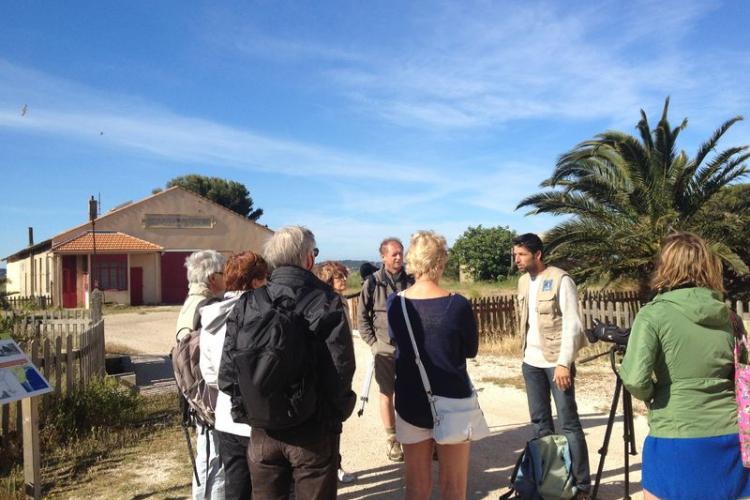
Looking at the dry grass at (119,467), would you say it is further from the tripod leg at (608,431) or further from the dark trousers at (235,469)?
the tripod leg at (608,431)

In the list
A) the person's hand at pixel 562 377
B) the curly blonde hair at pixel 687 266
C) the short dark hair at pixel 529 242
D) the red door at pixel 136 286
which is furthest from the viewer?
the red door at pixel 136 286

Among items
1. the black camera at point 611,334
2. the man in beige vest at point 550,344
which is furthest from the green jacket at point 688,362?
the man in beige vest at point 550,344

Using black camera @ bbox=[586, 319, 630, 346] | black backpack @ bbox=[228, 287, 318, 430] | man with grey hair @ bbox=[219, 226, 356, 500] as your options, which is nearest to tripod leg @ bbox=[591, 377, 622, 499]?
black camera @ bbox=[586, 319, 630, 346]

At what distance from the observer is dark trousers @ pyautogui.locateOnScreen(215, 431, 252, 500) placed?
10.3 feet

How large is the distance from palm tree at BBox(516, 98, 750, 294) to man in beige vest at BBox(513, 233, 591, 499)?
25.5ft

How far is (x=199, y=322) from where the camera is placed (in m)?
3.53

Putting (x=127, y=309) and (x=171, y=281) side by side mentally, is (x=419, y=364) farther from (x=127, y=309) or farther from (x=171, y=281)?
(x=171, y=281)

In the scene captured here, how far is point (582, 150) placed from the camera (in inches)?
523

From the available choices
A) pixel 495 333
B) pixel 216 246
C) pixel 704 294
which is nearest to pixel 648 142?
pixel 495 333

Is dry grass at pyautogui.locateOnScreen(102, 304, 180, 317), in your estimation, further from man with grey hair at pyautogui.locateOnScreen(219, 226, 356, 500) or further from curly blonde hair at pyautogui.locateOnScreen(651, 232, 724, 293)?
curly blonde hair at pyautogui.locateOnScreen(651, 232, 724, 293)

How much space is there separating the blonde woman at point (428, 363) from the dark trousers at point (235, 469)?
2.77 feet

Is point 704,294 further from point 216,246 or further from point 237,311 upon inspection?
point 216,246

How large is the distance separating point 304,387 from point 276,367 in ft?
0.53

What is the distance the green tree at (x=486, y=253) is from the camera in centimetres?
3045
